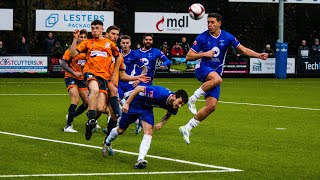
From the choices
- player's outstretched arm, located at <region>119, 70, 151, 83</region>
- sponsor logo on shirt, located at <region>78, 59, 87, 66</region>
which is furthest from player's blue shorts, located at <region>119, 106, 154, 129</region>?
sponsor logo on shirt, located at <region>78, 59, 87, 66</region>

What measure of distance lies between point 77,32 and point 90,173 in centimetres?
488

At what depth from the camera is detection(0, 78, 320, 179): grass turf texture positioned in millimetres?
12523

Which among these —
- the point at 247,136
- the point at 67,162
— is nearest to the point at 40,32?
the point at 247,136

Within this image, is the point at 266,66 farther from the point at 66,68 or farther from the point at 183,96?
the point at 183,96

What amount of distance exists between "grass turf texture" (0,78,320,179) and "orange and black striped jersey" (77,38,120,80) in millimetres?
1394

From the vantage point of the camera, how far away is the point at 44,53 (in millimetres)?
43094

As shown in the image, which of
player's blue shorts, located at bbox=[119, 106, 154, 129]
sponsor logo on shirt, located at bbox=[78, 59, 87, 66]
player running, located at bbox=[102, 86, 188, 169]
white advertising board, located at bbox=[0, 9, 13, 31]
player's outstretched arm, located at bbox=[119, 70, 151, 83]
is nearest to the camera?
player running, located at bbox=[102, 86, 188, 169]

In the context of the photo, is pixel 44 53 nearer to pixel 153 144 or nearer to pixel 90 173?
pixel 153 144

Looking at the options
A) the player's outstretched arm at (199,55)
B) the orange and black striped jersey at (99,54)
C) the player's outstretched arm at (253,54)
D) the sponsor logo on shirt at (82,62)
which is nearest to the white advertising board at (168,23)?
the sponsor logo on shirt at (82,62)

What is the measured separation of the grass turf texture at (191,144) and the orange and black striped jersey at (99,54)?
1.39m

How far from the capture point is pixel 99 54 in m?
15.6

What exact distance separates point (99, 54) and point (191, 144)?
2416 mm

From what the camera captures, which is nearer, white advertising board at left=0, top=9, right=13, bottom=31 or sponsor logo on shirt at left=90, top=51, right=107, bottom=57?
sponsor logo on shirt at left=90, top=51, right=107, bottom=57

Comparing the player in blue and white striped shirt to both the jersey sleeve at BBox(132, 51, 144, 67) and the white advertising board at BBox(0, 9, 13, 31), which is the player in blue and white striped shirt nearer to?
the jersey sleeve at BBox(132, 51, 144, 67)
